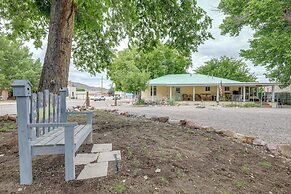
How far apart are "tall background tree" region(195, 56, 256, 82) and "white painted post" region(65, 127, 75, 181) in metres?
40.5

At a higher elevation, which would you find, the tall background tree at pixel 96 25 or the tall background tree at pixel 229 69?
the tall background tree at pixel 229 69

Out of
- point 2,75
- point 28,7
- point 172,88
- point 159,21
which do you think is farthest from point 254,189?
point 2,75

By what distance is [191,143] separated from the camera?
459cm

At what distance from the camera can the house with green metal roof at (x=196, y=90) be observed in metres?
28.2

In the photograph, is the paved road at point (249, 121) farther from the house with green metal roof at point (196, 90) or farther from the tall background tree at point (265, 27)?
the house with green metal roof at point (196, 90)

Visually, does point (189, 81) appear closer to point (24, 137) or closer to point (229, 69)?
point (229, 69)

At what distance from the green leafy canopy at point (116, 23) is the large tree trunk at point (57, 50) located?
117cm

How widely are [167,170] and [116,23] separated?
26.8 feet

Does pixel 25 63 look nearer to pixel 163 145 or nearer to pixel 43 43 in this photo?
pixel 43 43

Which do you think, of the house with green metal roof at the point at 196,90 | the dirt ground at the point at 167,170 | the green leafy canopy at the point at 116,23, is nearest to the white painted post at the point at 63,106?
the dirt ground at the point at 167,170

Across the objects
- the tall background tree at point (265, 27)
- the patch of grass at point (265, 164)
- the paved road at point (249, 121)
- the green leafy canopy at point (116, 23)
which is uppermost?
the tall background tree at point (265, 27)

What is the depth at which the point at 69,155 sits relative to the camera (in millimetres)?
2664

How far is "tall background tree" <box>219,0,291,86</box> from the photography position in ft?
39.5

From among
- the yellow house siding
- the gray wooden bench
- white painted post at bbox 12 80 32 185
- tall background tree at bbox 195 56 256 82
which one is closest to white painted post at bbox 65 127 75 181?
the gray wooden bench
